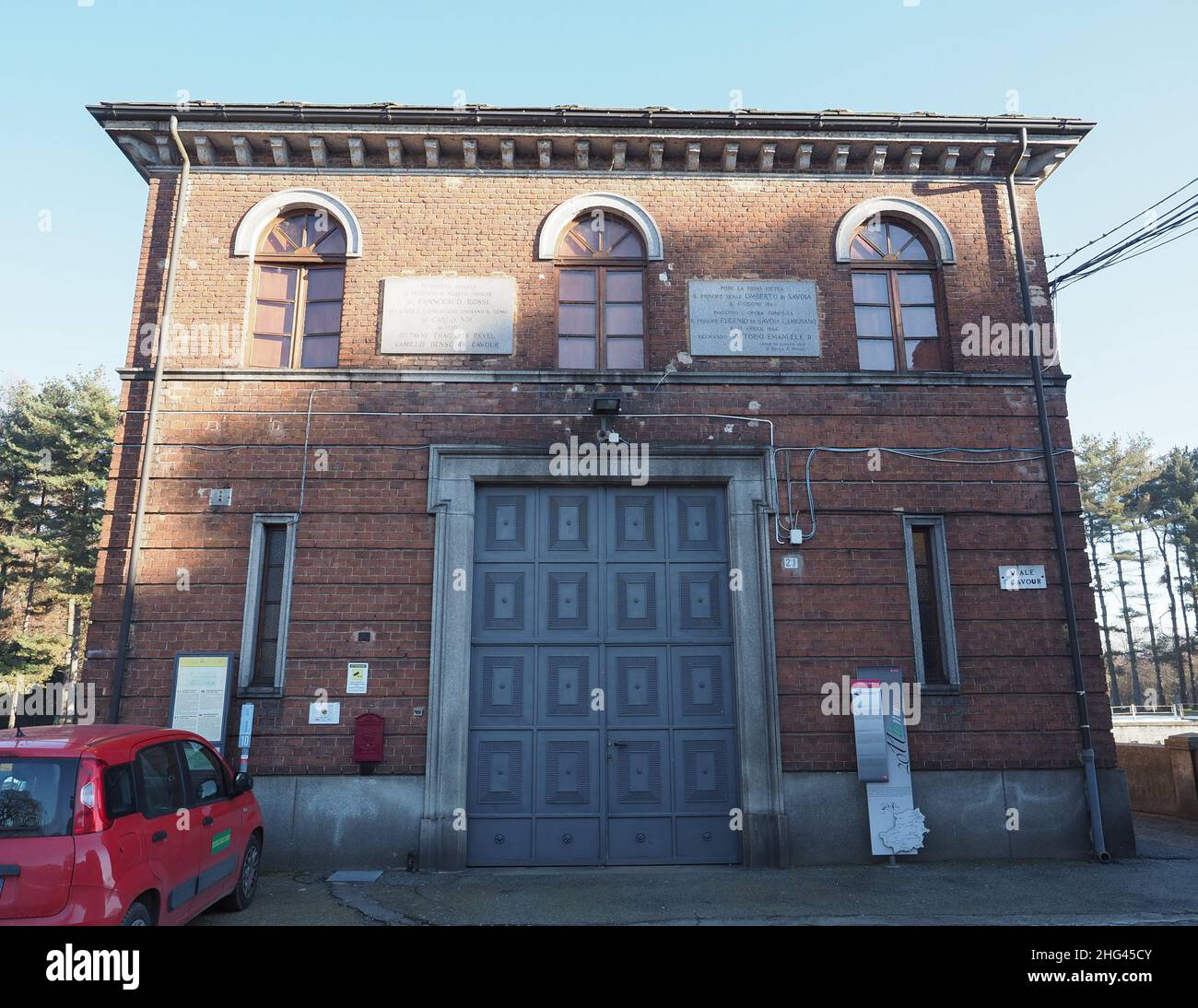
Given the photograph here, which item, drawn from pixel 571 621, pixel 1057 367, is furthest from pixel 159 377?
pixel 1057 367

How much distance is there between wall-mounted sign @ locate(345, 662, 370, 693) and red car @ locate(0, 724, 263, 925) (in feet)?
8.45

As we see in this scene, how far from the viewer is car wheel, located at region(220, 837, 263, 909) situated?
264 inches

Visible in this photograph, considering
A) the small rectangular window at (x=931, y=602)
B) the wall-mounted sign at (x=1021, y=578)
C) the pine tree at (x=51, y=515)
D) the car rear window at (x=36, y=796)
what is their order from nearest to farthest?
the car rear window at (x=36, y=796) → the small rectangular window at (x=931, y=602) → the wall-mounted sign at (x=1021, y=578) → the pine tree at (x=51, y=515)

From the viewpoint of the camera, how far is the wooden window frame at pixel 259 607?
8773 millimetres

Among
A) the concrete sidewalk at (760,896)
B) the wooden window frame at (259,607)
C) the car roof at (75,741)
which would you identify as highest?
the wooden window frame at (259,607)

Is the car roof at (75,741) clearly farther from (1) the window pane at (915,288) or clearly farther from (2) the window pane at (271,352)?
(1) the window pane at (915,288)

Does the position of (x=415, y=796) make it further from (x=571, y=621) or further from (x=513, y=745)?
(x=571, y=621)

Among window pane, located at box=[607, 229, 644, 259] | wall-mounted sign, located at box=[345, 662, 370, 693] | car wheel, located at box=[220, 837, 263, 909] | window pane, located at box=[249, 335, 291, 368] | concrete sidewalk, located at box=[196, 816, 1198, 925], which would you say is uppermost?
window pane, located at box=[607, 229, 644, 259]

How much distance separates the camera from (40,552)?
2981cm

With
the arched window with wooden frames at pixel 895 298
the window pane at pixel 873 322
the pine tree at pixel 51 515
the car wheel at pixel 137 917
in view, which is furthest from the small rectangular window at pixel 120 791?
the pine tree at pixel 51 515

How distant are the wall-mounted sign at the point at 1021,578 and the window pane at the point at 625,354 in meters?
5.10

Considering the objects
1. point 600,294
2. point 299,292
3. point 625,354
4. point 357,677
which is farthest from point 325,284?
point 357,677

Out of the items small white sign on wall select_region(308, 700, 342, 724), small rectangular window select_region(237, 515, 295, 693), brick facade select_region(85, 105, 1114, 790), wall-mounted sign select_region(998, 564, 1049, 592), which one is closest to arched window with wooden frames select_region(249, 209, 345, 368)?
brick facade select_region(85, 105, 1114, 790)

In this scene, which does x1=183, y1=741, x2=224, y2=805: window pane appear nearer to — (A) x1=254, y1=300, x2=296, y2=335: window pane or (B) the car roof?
(B) the car roof
